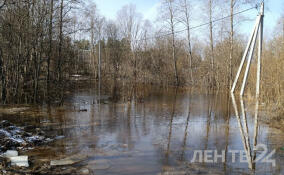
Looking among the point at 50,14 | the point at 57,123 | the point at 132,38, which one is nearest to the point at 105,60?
the point at 132,38

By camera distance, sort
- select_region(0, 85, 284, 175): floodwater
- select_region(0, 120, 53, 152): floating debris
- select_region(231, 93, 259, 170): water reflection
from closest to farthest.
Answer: select_region(0, 85, 284, 175): floodwater
select_region(231, 93, 259, 170): water reflection
select_region(0, 120, 53, 152): floating debris

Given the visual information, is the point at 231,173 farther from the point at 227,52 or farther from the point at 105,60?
the point at 105,60

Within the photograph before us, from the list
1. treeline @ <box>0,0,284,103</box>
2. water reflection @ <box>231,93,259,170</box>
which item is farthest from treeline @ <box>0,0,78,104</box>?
water reflection @ <box>231,93,259,170</box>

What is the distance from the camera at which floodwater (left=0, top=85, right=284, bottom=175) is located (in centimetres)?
427

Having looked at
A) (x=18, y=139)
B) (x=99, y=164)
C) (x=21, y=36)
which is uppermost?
(x=21, y=36)

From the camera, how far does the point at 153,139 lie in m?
5.95

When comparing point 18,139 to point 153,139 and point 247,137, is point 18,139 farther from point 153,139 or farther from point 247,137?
point 247,137

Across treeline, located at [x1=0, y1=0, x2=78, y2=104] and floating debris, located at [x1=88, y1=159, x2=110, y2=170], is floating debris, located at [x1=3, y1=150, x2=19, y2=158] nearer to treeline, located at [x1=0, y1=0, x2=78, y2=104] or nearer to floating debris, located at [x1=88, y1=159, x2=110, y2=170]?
floating debris, located at [x1=88, y1=159, x2=110, y2=170]

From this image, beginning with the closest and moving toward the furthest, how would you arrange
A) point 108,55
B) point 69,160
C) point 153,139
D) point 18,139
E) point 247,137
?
point 69,160 → point 18,139 → point 153,139 → point 247,137 → point 108,55

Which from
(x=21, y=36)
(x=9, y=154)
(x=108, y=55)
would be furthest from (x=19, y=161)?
(x=108, y=55)

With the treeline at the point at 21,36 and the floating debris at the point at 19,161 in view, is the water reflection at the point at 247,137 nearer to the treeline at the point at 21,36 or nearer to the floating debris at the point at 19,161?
the floating debris at the point at 19,161

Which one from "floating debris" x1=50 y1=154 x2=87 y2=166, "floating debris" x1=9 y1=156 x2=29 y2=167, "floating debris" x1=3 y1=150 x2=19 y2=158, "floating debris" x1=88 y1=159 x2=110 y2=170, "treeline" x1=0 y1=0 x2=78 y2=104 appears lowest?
"floating debris" x1=88 y1=159 x2=110 y2=170

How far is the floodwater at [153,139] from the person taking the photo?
168 inches

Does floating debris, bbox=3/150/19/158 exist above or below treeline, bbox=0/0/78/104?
below
